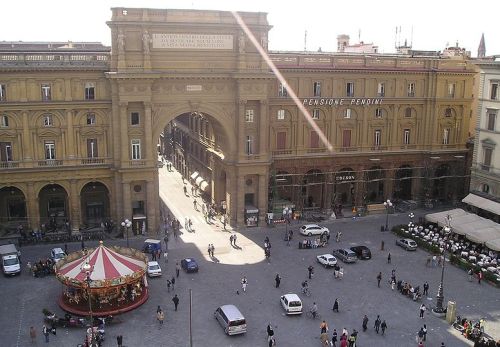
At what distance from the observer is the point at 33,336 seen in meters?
35.3

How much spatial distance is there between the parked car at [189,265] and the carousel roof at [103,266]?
5.77 m

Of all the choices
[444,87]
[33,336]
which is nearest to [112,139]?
[33,336]

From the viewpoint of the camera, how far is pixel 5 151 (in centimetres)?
5338

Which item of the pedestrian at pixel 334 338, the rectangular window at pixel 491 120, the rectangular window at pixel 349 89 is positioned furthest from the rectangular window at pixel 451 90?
the pedestrian at pixel 334 338

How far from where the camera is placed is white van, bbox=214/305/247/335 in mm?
36312

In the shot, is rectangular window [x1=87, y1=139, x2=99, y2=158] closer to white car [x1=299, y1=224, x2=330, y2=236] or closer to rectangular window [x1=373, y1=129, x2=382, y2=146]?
white car [x1=299, y1=224, x2=330, y2=236]

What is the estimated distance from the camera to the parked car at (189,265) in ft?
155

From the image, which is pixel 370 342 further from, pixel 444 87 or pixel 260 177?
pixel 444 87

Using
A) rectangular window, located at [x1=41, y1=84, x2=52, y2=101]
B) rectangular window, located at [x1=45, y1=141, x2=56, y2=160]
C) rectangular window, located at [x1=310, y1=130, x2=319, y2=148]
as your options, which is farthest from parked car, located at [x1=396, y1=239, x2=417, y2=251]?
rectangular window, located at [x1=41, y1=84, x2=52, y2=101]

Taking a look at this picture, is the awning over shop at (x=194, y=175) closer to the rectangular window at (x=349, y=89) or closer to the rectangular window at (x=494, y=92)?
the rectangular window at (x=349, y=89)

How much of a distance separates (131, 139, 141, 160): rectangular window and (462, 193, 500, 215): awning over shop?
36.3 m

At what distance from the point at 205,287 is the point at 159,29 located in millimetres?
25966

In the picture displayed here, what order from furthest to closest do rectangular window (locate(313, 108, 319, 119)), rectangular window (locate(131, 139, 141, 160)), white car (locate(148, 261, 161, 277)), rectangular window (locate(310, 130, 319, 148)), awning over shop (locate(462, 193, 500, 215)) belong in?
1. rectangular window (locate(310, 130, 319, 148))
2. rectangular window (locate(313, 108, 319, 119))
3. awning over shop (locate(462, 193, 500, 215))
4. rectangular window (locate(131, 139, 141, 160))
5. white car (locate(148, 261, 161, 277))

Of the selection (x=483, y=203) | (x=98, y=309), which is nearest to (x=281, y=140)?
(x=483, y=203)
